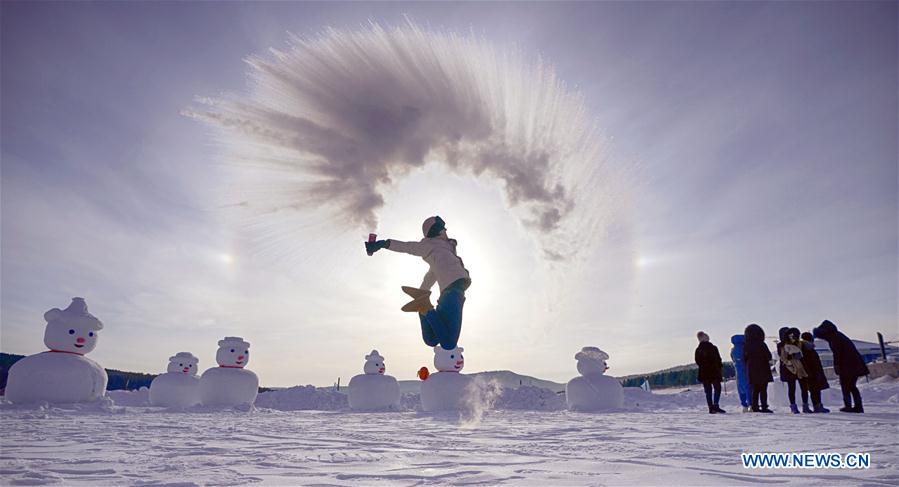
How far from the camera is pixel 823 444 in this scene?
13.8ft

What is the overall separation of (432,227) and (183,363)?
15.4m

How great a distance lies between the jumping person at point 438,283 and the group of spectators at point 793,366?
7.18 meters

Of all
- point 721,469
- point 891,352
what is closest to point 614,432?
point 721,469

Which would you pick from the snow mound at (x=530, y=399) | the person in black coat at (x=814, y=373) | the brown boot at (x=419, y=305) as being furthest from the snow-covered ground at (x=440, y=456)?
the snow mound at (x=530, y=399)

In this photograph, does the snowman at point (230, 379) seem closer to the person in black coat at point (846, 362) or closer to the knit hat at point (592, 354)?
the knit hat at point (592, 354)

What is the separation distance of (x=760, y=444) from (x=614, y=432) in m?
1.70

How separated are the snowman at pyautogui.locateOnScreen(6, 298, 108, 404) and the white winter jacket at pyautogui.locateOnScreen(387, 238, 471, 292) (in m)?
11.7

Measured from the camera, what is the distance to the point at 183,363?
17.4m

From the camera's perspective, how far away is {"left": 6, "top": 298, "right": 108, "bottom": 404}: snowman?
39.8 ft

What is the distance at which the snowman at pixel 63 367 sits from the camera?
12133mm

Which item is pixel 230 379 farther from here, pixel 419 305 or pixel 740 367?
pixel 740 367

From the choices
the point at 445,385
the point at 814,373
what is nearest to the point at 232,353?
the point at 445,385

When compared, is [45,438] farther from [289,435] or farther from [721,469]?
[721,469]

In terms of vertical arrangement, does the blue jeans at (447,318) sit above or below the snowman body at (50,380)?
above
